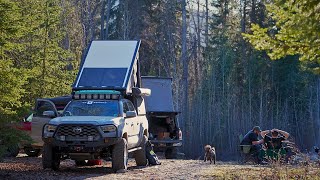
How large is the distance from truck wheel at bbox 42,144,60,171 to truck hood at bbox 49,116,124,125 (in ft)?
2.11

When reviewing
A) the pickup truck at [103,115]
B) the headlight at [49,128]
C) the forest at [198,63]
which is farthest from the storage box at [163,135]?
the headlight at [49,128]

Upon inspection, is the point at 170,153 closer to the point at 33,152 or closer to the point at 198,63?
the point at 33,152

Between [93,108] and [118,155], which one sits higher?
[93,108]

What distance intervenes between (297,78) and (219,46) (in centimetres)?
677

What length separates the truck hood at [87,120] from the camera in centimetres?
1391

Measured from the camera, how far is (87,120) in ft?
46.0

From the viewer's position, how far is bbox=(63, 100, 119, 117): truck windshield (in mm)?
15031

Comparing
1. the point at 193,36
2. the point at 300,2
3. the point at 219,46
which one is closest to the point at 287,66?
the point at 219,46

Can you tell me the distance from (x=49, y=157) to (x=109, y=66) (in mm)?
3674

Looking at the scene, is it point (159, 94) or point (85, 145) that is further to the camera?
point (159, 94)

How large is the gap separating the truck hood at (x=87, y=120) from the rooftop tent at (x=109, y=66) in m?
2.05

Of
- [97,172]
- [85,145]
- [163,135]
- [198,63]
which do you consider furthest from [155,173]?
[198,63]

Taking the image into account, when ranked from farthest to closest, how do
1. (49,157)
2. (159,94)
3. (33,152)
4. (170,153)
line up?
(159,94)
(170,153)
(33,152)
(49,157)

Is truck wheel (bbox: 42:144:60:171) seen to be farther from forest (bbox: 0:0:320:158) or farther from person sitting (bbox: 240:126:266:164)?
person sitting (bbox: 240:126:266:164)
